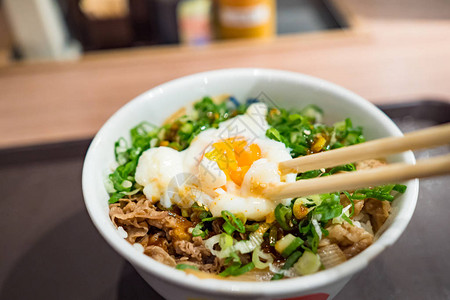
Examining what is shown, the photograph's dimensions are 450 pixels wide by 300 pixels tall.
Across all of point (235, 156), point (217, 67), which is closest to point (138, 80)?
point (217, 67)

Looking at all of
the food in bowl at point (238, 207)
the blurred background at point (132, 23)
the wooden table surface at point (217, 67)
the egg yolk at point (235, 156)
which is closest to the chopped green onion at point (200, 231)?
the food in bowl at point (238, 207)

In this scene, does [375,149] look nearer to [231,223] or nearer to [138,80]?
[231,223]

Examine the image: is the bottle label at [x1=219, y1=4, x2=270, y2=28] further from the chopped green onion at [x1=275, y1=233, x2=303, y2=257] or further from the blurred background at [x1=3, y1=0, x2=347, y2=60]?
the chopped green onion at [x1=275, y1=233, x2=303, y2=257]

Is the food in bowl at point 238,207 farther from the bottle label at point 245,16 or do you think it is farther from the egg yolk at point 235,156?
the bottle label at point 245,16

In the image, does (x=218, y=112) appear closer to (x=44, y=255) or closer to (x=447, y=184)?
(x=44, y=255)

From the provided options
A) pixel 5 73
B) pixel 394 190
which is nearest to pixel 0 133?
pixel 5 73

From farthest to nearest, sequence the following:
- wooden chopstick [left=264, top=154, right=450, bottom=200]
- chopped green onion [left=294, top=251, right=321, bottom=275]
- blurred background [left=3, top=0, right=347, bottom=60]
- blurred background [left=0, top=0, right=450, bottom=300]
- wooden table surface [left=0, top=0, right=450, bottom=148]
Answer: blurred background [left=3, top=0, right=347, bottom=60] < wooden table surface [left=0, top=0, right=450, bottom=148] < blurred background [left=0, top=0, right=450, bottom=300] < chopped green onion [left=294, top=251, right=321, bottom=275] < wooden chopstick [left=264, top=154, right=450, bottom=200]

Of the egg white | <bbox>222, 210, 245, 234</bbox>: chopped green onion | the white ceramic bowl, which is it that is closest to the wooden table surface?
the white ceramic bowl
